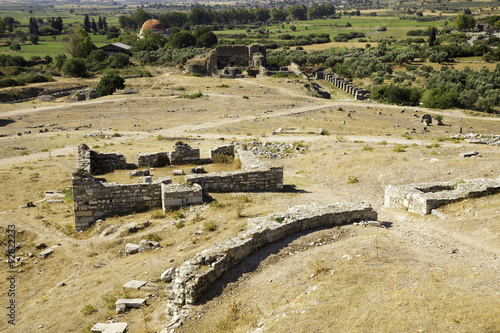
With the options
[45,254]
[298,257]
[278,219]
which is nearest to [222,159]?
[278,219]

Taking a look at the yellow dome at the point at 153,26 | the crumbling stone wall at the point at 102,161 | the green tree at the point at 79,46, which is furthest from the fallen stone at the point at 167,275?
the yellow dome at the point at 153,26

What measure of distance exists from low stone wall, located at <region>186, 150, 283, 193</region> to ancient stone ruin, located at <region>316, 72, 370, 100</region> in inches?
1506

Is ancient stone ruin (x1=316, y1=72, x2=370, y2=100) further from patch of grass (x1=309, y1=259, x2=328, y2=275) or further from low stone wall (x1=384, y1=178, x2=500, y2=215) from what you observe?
patch of grass (x1=309, y1=259, x2=328, y2=275)

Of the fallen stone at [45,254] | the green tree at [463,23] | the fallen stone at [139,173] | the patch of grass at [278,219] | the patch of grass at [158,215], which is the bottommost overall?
the fallen stone at [45,254]

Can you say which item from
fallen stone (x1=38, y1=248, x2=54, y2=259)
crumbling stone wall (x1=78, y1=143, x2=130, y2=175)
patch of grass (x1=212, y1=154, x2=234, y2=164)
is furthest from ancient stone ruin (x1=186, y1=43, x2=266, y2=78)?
fallen stone (x1=38, y1=248, x2=54, y2=259)

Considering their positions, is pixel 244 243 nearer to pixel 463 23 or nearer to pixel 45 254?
pixel 45 254

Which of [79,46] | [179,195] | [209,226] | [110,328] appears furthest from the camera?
[79,46]

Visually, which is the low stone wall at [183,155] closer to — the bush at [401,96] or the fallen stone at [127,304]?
the fallen stone at [127,304]

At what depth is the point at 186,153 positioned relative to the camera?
Result: 2092 centimetres

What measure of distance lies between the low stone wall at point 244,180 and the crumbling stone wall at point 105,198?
1648mm

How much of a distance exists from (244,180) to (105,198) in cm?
515

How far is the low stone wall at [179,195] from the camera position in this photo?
14.5 metres

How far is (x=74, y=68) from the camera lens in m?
63.0

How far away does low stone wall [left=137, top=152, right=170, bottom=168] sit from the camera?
66.4ft
